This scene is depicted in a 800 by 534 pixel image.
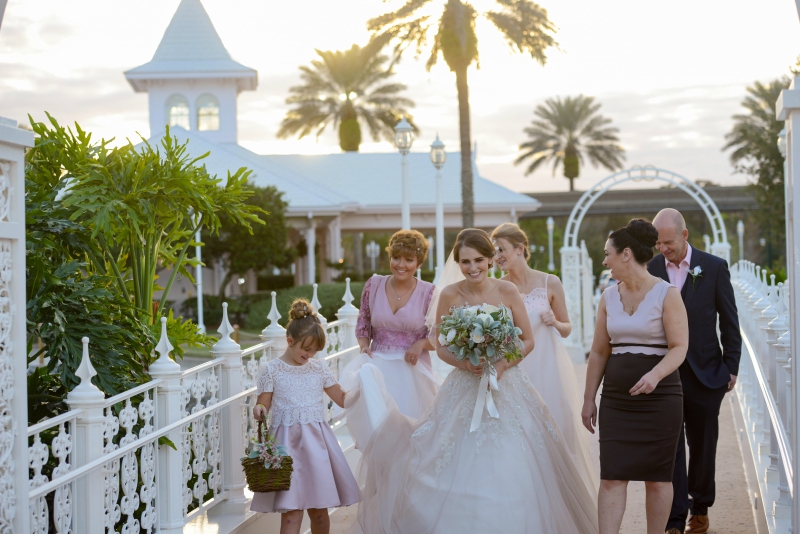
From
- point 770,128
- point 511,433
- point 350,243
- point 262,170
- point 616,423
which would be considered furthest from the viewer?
point 350,243

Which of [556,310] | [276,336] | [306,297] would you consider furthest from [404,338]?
[306,297]

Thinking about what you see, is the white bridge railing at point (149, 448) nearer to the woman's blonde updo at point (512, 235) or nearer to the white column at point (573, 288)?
the woman's blonde updo at point (512, 235)

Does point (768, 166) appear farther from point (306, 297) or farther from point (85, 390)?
point (85, 390)

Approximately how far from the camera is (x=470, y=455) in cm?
517

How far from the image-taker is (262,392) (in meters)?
5.34

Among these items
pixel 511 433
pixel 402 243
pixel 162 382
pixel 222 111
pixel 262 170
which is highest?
pixel 222 111

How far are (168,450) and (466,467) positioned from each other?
1.64m

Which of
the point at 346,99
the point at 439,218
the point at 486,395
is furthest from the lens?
the point at 346,99

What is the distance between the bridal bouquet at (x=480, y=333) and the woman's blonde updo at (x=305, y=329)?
0.70 metres

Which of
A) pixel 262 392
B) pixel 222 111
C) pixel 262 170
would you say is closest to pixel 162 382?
pixel 262 392

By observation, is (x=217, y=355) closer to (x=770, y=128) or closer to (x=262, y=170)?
(x=262, y=170)

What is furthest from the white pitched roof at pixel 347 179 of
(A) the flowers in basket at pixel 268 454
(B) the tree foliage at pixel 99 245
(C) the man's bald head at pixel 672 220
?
(A) the flowers in basket at pixel 268 454

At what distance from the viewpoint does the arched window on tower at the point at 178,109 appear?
3241 centimetres

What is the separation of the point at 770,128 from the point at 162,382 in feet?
117
